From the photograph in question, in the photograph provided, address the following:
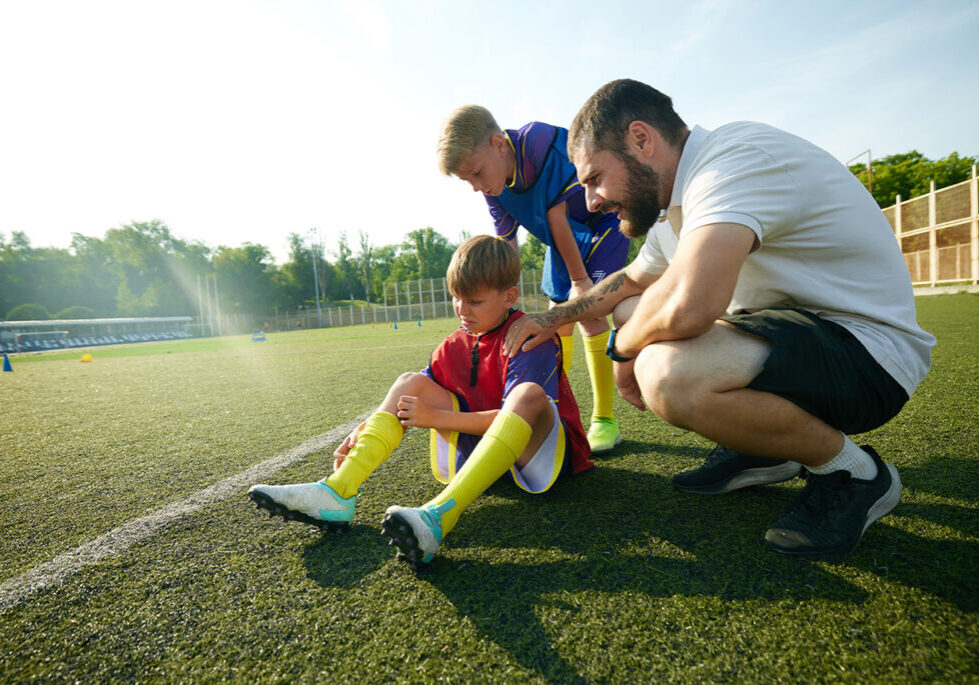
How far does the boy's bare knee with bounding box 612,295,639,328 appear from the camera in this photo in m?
2.19

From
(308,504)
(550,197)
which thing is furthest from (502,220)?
(308,504)

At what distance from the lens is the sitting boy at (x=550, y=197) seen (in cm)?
271

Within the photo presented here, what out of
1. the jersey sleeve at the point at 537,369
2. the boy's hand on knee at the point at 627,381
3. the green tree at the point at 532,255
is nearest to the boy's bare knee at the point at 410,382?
the jersey sleeve at the point at 537,369

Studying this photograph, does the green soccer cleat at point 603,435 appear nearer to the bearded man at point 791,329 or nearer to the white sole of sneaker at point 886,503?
the bearded man at point 791,329

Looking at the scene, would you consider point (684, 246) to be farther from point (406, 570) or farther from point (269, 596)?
point (269, 596)

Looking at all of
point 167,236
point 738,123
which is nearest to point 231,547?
point 738,123

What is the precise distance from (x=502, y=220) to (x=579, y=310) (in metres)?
1.26

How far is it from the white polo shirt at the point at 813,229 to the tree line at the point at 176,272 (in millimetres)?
49228

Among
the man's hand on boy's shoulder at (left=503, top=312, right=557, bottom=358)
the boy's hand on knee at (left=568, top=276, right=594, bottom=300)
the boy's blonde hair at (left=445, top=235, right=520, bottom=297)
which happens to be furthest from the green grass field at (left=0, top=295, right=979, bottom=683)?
the boy's hand on knee at (left=568, top=276, right=594, bottom=300)

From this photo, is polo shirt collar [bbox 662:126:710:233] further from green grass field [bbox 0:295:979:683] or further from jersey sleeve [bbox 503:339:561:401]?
green grass field [bbox 0:295:979:683]

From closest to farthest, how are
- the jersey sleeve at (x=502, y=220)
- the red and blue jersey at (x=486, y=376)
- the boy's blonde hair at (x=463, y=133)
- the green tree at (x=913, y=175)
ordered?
the red and blue jersey at (x=486, y=376), the boy's blonde hair at (x=463, y=133), the jersey sleeve at (x=502, y=220), the green tree at (x=913, y=175)

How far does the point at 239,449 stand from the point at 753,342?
2.64 metres

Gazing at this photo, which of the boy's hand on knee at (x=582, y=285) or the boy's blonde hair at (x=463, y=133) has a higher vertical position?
the boy's blonde hair at (x=463, y=133)

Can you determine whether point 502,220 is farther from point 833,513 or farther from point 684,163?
point 833,513
